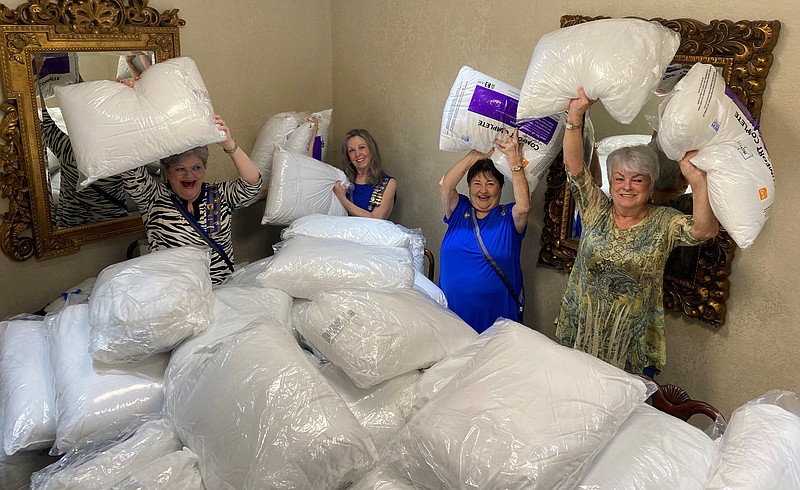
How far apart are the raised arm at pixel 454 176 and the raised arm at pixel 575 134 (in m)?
0.39

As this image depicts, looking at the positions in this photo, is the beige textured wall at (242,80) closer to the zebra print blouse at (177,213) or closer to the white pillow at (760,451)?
the zebra print blouse at (177,213)

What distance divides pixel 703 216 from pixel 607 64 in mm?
526

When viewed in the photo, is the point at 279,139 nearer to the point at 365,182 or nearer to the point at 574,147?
the point at 365,182

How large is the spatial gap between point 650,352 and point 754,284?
1.31ft

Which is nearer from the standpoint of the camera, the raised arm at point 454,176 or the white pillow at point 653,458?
the white pillow at point 653,458

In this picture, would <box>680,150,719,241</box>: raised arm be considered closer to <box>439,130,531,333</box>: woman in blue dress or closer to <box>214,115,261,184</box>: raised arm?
<box>439,130,531,333</box>: woman in blue dress

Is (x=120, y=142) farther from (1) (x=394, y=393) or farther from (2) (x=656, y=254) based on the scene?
(2) (x=656, y=254)

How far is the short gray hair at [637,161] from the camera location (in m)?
2.05

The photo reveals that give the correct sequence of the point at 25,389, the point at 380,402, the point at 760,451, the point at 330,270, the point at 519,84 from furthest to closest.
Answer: the point at 519,84
the point at 330,270
the point at 25,389
the point at 380,402
the point at 760,451

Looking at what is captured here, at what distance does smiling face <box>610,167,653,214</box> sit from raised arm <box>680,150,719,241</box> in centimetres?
17

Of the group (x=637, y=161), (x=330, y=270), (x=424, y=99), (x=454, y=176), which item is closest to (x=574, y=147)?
(x=637, y=161)

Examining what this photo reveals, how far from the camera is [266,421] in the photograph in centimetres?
143

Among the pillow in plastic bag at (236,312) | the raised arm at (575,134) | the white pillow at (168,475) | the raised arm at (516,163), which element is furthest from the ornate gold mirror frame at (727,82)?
the white pillow at (168,475)

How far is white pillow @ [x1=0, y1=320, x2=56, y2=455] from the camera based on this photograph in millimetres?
1674
